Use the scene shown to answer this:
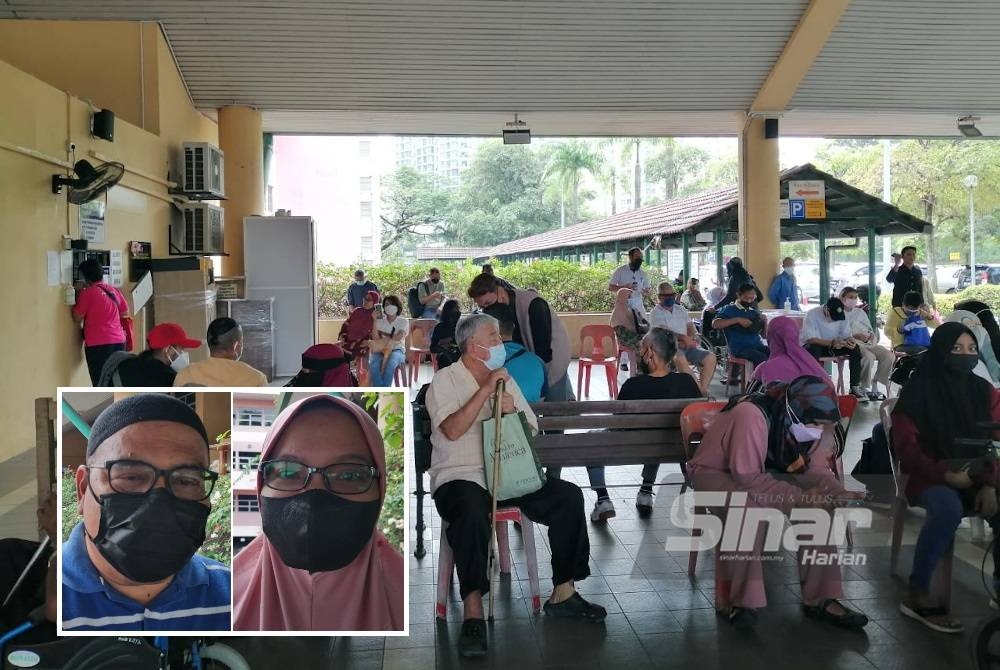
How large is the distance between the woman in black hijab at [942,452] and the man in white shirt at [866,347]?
557cm

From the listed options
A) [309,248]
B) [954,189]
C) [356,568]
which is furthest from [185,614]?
[954,189]

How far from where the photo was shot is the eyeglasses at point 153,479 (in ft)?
7.89

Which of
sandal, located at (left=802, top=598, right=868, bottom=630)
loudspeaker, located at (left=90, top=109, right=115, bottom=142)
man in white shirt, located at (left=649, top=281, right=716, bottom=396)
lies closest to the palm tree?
man in white shirt, located at (left=649, top=281, right=716, bottom=396)

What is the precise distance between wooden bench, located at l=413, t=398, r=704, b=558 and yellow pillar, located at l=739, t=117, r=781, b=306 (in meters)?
9.02

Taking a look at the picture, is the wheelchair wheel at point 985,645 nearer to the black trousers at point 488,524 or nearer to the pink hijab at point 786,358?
the black trousers at point 488,524

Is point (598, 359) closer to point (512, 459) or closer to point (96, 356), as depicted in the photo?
point (96, 356)

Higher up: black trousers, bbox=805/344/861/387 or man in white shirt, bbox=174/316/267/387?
man in white shirt, bbox=174/316/267/387

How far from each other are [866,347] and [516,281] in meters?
7.19

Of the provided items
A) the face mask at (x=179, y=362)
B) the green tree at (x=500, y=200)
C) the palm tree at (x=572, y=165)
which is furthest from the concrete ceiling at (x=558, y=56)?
the green tree at (x=500, y=200)

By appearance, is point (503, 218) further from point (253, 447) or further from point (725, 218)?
point (253, 447)

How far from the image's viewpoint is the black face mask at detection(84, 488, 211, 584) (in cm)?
241

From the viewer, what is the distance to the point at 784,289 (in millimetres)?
12672

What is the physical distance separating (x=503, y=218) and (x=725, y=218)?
36661 millimetres

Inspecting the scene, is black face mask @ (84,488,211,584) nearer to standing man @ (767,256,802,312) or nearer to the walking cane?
the walking cane
